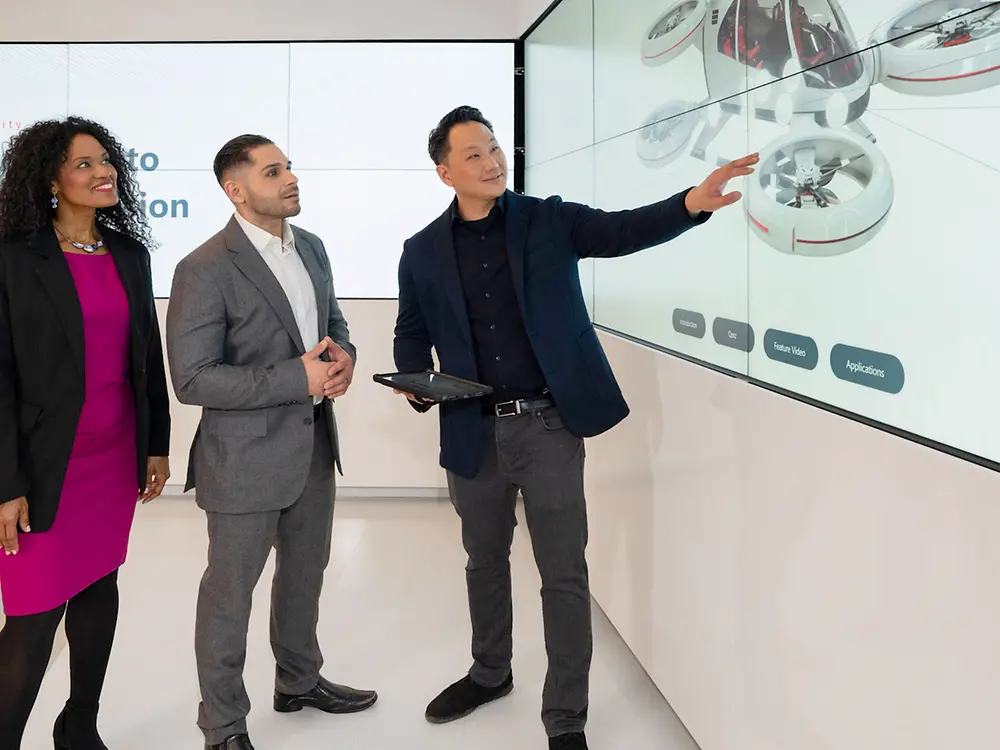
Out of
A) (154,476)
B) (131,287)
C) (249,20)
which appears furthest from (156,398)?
(249,20)

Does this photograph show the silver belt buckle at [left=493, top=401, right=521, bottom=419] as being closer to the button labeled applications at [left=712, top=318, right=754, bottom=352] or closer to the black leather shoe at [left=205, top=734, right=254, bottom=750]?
the button labeled applications at [left=712, top=318, right=754, bottom=352]

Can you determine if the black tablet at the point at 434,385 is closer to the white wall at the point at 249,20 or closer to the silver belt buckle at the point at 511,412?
the silver belt buckle at the point at 511,412

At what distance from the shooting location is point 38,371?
6.70 feet

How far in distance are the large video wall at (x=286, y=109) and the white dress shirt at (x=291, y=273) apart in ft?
8.99

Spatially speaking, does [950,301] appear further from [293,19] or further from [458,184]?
[293,19]

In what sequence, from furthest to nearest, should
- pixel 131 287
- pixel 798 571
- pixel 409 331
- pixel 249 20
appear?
1. pixel 249 20
2. pixel 409 331
3. pixel 131 287
4. pixel 798 571

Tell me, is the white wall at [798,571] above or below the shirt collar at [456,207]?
below

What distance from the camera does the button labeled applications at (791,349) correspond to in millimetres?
1790

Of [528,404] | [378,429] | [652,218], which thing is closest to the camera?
[652,218]

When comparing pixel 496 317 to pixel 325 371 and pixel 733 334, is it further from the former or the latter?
pixel 733 334

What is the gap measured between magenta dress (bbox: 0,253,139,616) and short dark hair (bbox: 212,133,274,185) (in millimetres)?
378

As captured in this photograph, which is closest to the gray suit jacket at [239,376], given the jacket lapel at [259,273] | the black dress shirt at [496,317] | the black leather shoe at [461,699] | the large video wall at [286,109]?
the jacket lapel at [259,273]

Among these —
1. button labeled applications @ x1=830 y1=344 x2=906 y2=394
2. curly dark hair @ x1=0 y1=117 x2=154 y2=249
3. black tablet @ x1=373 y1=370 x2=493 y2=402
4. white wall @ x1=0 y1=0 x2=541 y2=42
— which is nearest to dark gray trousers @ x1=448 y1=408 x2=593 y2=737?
black tablet @ x1=373 y1=370 x2=493 y2=402

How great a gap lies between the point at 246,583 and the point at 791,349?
1.53 meters
